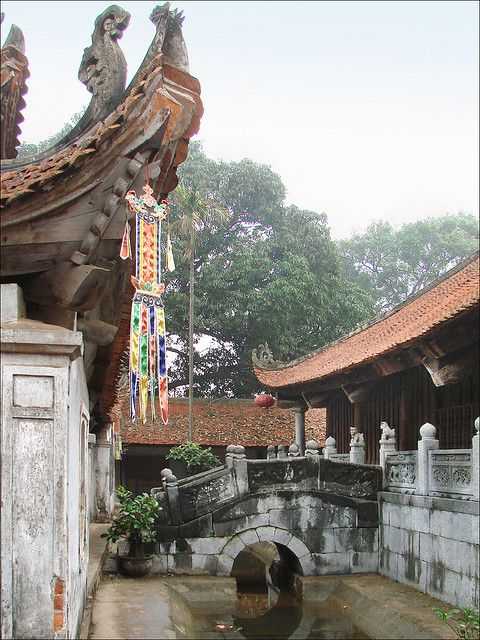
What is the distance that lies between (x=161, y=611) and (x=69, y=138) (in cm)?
538

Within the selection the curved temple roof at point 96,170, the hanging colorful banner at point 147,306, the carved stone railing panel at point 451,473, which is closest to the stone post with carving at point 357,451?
the carved stone railing panel at point 451,473

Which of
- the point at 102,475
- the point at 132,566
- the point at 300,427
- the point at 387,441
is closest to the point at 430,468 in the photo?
the point at 387,441

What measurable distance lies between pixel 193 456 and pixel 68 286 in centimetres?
1695

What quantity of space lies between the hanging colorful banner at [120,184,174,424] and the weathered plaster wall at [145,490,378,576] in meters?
6.73

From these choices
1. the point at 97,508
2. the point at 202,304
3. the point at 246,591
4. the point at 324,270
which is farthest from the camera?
the point at 324,270

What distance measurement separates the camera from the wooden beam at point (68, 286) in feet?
18.1

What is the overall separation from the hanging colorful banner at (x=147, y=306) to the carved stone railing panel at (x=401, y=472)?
6.22 m

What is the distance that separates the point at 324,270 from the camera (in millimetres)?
33500

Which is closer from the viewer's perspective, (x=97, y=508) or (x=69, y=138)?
(x=69, y=138)

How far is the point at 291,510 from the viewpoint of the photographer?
42.2ft

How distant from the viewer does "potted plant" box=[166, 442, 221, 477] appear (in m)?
21.9

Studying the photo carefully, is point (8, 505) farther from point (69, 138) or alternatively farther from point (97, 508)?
point (97, 508)

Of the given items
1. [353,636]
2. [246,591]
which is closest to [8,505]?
[353,636]

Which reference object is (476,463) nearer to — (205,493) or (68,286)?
(205,493)
